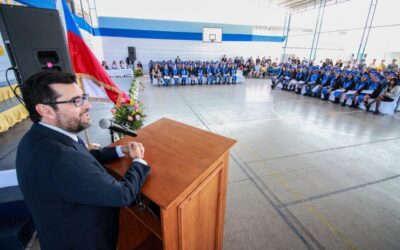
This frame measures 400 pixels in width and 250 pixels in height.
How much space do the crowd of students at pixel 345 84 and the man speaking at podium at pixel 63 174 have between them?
846cm

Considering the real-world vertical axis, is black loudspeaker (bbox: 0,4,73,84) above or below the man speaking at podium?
above

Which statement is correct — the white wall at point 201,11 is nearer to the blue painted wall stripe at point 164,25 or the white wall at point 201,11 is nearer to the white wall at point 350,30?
the blue painted wall stripe at point 164,25

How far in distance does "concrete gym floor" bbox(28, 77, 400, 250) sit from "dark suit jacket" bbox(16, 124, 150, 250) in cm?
147

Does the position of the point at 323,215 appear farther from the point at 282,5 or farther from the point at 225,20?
the point at 282,5

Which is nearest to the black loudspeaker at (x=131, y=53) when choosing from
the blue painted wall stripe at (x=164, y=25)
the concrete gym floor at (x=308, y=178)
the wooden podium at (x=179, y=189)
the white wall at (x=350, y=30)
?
the blue painted wall stripe at (x=164, y=25)

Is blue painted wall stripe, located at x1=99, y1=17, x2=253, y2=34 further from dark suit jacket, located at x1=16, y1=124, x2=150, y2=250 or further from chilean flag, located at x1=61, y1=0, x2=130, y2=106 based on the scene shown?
dark suit jacket, located at x1=16, y1=124, x2=150, y2=250

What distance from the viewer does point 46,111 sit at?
89 centimetres

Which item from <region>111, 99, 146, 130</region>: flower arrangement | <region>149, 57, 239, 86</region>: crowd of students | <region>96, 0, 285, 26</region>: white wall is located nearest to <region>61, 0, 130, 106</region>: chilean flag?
<region>111, 99, 146, 130</region>: flower arrangement

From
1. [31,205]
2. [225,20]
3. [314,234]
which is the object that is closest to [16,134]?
[31,205]

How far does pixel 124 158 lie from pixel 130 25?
16.5m

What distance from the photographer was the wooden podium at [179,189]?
921 mm

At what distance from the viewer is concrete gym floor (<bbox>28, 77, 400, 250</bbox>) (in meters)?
2.02

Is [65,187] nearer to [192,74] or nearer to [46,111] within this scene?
[46,111]

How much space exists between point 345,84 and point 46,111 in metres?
9.57
